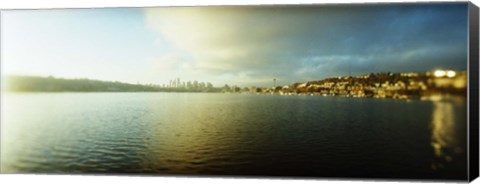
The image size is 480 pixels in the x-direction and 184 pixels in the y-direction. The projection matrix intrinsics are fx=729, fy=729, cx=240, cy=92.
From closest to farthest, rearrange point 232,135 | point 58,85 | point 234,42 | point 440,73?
point 440,73
point 234,42
point 232,135
point 58,85

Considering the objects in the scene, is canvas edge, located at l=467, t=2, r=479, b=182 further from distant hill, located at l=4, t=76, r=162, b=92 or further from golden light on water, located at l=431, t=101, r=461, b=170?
distant hill, located at l=4, t=76, r=162, b=92

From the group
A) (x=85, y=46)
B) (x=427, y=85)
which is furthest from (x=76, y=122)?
(x=427, y=85)

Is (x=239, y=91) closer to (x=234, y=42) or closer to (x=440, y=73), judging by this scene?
(x=234, y=42)

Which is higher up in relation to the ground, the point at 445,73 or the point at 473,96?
the point at 445,73

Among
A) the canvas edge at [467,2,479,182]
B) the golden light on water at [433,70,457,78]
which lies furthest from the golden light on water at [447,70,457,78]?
the canvas edge at [467,2,479,182]

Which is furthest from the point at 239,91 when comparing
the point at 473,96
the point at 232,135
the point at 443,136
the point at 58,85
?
the point at 473,96

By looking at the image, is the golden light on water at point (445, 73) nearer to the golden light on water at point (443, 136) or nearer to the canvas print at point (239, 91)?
the canvas print at point (239, 91)

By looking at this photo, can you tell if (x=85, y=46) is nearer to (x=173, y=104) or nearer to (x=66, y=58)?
(x=66, y=58)
